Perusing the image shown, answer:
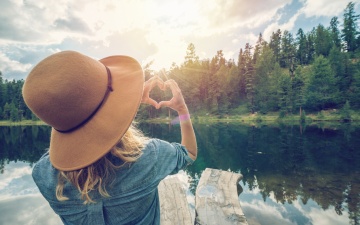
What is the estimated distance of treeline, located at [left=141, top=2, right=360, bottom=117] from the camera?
42438mm

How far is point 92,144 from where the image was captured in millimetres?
1134

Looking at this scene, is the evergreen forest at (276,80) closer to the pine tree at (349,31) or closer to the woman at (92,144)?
the pine tree at (349,31)

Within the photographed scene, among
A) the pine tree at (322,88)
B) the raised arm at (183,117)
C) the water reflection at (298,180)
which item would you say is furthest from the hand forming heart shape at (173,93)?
the pine tree at (322,88)

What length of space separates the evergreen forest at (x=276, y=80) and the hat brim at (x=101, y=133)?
42.3 meters

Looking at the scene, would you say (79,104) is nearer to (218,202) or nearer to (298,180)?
(218,202)

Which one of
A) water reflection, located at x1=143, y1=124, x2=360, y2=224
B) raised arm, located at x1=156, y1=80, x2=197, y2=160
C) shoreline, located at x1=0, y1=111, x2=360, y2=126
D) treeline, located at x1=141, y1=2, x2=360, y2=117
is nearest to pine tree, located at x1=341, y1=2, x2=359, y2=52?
treeline, located at x1=141, y1=2, x2=360, y2=117

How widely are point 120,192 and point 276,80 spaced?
170ft

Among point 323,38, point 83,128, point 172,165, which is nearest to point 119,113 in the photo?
point 83,128

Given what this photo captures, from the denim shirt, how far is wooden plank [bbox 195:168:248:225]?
9.49 feet

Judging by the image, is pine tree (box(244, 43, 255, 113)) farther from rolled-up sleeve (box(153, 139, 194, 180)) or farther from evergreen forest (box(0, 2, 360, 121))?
rolled-up sleeve (box(153, 139, 194, 180))

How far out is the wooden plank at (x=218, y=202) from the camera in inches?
152

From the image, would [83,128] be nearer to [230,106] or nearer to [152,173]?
[152,173]

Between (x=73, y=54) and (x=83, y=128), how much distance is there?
375 mm

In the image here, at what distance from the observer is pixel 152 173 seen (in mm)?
1271
